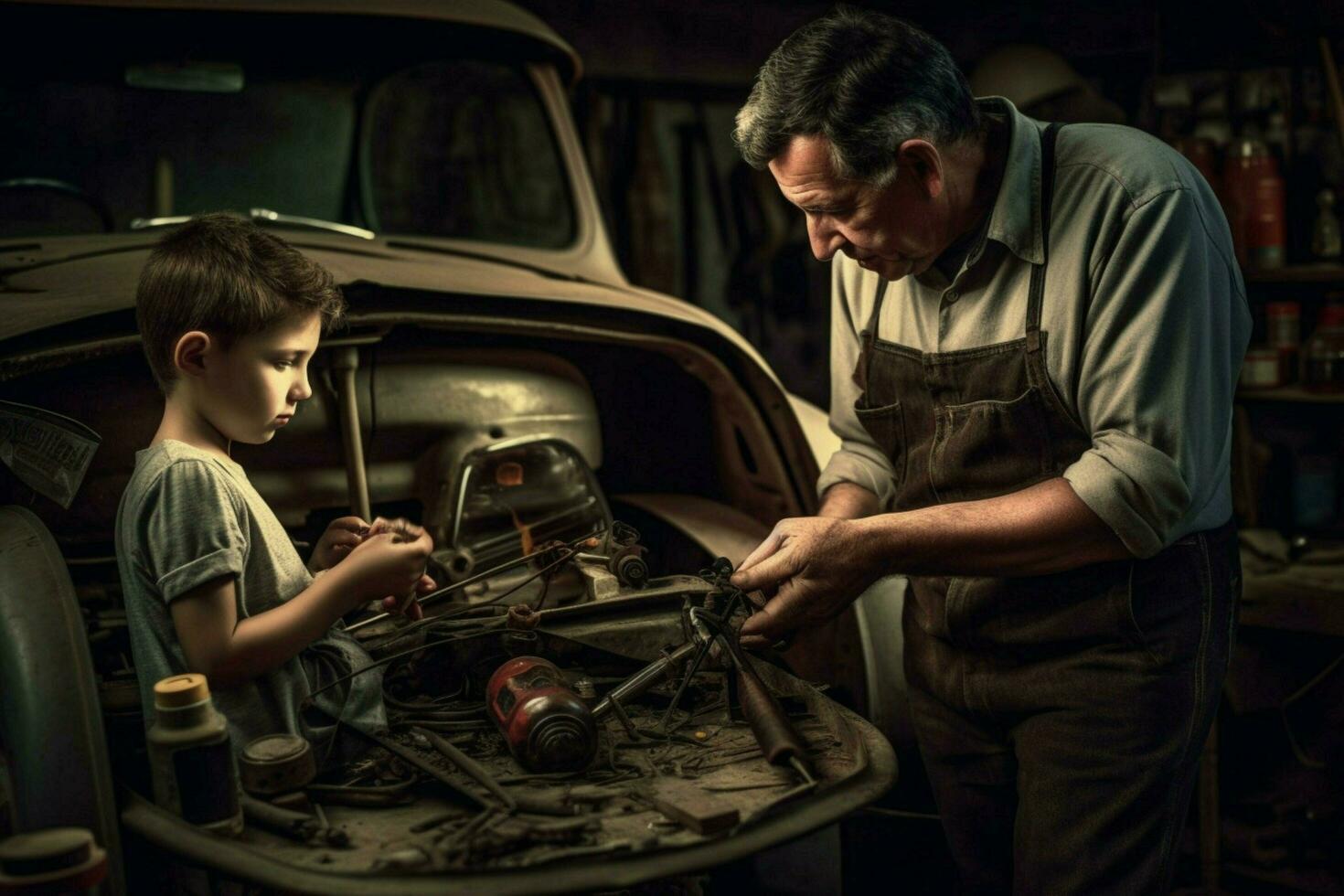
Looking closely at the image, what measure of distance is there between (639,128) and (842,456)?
10.1ft

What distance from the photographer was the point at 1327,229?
3145 mm

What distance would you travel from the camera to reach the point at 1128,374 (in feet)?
4.99

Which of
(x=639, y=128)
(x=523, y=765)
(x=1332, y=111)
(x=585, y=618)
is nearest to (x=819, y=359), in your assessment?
(x=639, y=128)

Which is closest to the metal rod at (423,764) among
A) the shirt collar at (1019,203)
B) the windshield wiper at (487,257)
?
the shirt collar at (1019,203)

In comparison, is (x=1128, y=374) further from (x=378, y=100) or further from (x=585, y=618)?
(x=378, y=100)

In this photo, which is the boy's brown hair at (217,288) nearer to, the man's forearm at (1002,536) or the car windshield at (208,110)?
the man's forearm at (1002,536)

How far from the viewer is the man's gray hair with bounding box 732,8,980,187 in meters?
1.58

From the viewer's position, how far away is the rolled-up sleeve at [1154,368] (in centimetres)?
151

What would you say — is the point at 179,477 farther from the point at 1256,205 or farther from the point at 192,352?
the point at 1256,205

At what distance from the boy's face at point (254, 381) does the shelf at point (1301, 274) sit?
7.87ft

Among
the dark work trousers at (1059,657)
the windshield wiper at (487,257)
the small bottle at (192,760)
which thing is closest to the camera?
the small bottle at (192,760)

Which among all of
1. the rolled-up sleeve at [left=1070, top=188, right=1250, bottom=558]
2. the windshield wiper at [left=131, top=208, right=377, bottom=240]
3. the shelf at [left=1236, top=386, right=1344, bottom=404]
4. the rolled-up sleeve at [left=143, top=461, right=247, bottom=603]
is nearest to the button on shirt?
the rolled-up sleeve at [left=1070, top=188, right=1250, bottom=558]

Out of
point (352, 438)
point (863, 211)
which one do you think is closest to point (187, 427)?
point (352, 438)

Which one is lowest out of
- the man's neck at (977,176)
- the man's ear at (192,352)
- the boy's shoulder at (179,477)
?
the boy's shoulder at (179,477)
